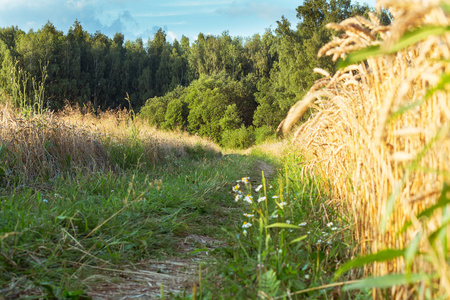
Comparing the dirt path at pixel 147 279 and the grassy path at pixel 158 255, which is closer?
the grassy path at pixel 158 255

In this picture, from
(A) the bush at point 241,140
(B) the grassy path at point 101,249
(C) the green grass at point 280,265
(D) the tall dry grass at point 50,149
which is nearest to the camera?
(C) the green grass at point 280,265

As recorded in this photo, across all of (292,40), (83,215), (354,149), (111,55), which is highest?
(111,55)

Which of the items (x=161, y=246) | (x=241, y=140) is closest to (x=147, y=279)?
(x=161, y=246)

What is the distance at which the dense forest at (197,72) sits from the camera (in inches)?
1044

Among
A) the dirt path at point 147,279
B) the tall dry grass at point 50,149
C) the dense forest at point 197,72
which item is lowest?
the dirt path at point 147,279

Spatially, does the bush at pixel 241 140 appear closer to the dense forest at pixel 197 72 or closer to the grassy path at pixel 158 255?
the dense forest at pixel 197 72

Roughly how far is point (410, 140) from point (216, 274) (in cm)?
133

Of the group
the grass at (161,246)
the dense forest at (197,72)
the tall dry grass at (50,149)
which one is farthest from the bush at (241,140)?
the grass at (161,246)

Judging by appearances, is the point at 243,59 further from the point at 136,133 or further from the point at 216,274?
the point at 216,274

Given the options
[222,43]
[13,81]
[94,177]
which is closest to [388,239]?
[94,177]

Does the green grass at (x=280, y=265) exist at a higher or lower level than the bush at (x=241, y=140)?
higher

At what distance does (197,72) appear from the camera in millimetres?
50781

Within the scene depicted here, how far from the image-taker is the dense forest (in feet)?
87.0

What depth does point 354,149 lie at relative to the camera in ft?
6.91
